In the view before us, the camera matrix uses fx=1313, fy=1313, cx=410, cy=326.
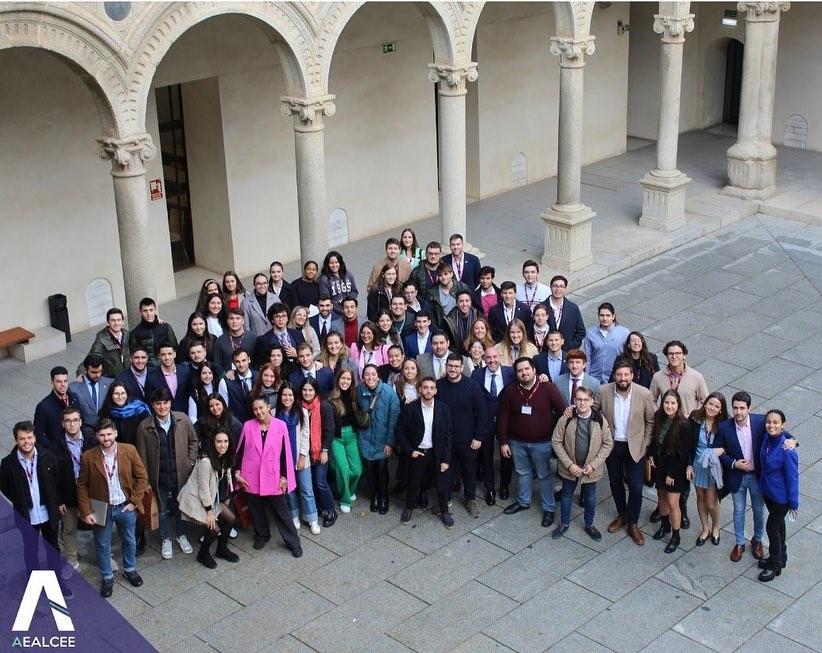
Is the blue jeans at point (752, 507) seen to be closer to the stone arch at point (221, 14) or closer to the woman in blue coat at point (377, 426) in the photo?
the woman in blue coat at point (377, 426)

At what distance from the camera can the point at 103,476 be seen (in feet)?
33.7

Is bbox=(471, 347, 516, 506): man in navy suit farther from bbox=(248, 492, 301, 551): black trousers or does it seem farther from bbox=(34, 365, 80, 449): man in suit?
bbox=(34, 365, 80, 449): man in suit

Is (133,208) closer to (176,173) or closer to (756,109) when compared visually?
(176,173)

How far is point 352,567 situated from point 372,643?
42.9 inches

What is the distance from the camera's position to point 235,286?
42.7 feet

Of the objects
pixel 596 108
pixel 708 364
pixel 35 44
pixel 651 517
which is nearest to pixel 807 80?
pixel 596 108

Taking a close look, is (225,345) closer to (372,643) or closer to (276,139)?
(372,643)

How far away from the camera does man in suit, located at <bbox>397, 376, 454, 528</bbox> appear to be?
36.9 feet

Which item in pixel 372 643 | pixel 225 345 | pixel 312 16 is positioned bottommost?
pixel 372 643

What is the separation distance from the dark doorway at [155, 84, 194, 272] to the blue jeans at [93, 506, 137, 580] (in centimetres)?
747

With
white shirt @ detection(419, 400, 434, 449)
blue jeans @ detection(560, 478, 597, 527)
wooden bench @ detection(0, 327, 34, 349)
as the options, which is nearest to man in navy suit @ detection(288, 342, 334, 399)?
white shirt @ detection(419, 400, 434, 449)

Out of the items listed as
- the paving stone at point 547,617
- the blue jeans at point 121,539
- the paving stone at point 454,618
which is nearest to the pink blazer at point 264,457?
the blue jeans at point 121,539

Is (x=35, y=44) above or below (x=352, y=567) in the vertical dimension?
above

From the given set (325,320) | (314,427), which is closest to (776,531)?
(314,427)
